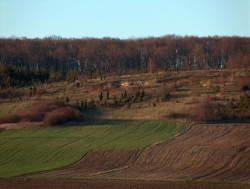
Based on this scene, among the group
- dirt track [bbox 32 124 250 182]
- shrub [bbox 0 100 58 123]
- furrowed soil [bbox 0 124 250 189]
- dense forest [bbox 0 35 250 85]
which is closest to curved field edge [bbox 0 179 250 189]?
furrowed soil [bbox 0 124 250 189]

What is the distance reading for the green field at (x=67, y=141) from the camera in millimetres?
35062

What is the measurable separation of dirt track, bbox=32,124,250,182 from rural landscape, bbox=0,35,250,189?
→ 2.3 inches

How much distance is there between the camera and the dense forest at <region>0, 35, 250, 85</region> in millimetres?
96000

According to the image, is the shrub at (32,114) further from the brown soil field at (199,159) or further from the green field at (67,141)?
the brown soil field at (199,159)

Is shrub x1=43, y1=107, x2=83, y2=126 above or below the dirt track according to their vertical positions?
above

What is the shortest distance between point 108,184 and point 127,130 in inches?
693

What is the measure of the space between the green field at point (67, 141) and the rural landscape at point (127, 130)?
0.07 meters

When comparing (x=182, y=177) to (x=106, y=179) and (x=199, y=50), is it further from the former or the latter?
(x=199, y=50)

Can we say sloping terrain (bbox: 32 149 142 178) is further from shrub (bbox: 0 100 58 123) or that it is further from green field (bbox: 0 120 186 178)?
shrub (bbox: 0 100 58 123)

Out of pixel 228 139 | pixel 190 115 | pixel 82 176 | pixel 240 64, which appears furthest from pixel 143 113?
pixel 240 64

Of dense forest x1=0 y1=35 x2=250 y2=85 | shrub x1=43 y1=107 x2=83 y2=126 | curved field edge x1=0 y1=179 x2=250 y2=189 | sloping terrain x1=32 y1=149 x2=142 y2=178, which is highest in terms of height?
dense forest x1=0 y1=35 x2=250 y2=85

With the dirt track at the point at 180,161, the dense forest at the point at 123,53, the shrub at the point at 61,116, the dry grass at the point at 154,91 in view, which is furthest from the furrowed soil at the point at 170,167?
the dense forest at the point at 123,53

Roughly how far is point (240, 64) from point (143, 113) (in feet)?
107

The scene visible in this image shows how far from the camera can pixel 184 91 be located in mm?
58438
